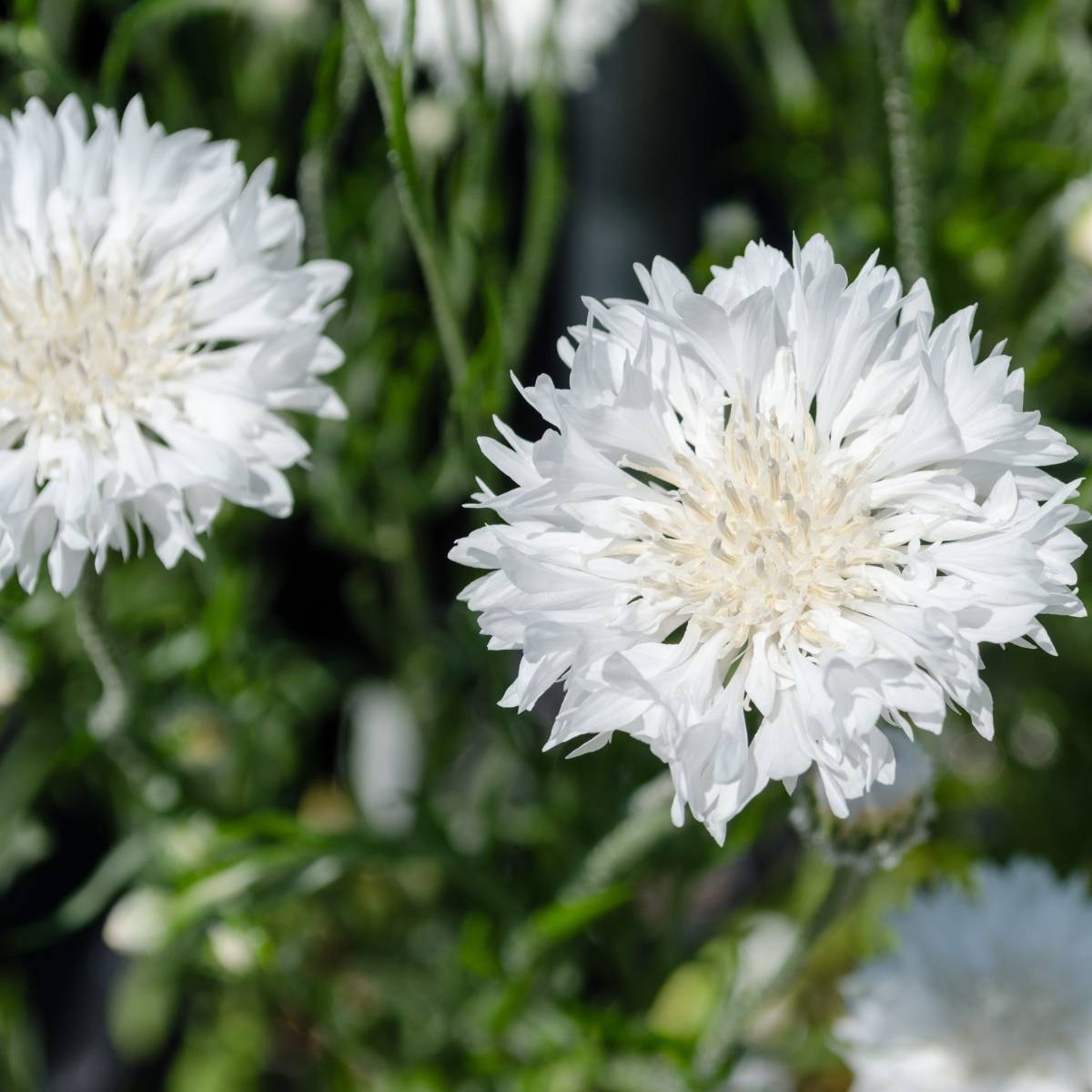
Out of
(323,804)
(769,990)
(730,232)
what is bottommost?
(323,804)

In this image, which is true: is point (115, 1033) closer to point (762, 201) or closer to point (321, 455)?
point (321, 455)

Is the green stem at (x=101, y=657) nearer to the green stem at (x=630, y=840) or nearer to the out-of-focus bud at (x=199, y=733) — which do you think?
the out-of-focus bud at (x=199, y=733)

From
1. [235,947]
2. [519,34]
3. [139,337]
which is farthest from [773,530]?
[519,34]

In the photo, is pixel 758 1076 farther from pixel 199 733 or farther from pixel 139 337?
pixel 139 337

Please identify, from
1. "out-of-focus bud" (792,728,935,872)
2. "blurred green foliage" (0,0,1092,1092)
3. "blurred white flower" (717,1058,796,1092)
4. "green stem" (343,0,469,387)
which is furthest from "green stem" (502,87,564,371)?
"blurred white flower" (717,1058,796,1092)

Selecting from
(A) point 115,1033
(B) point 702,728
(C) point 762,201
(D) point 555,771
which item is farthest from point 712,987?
(C) point 762,201

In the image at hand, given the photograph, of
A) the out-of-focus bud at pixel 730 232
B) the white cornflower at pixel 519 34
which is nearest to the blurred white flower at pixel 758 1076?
the out-of-focus bud at pixel 730 232
